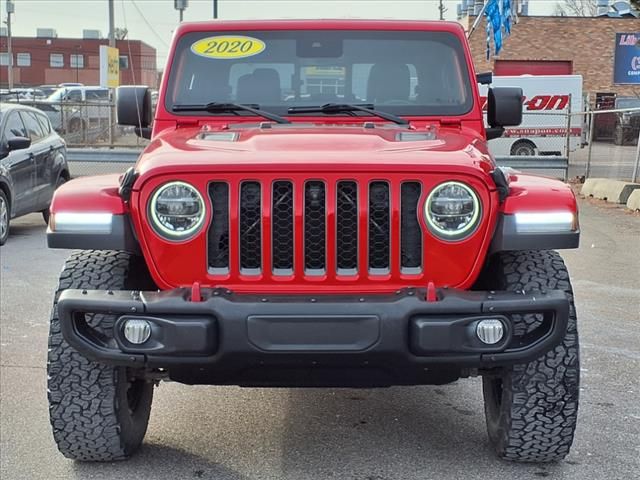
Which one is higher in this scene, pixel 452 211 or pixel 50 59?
pixel 452 211

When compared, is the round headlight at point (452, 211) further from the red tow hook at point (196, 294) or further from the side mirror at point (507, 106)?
the side mirror at point (507, 106)

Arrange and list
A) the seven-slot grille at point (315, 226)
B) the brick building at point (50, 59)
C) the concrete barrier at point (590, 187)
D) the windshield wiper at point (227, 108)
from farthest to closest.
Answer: the brick building at point (50, 59), the concrete barrier at point (590, 187), the windshield wiper at point (227, 108), the seven-slot grille at point (315, 226)

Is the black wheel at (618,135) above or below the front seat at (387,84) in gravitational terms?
below

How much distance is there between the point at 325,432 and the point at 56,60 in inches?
3108

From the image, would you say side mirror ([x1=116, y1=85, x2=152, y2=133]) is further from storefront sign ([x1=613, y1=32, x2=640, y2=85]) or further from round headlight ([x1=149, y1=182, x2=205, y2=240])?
storefront sign ([x1=613, y1=32, x2=640, y2=85])

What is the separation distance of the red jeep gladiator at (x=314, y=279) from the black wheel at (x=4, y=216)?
716 cm

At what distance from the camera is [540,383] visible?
3721mm

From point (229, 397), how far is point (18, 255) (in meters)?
5.74

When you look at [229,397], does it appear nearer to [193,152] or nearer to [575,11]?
[193,152]

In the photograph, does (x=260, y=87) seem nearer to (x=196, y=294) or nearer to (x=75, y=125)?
(x=196, y=294)

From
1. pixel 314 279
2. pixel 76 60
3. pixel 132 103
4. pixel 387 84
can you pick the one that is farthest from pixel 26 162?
pixel 76 60

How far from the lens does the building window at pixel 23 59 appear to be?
78250 millimetres

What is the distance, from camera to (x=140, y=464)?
4.02m

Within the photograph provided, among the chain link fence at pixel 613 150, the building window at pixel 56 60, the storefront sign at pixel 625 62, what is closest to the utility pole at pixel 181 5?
the storefront sign at pixel 625 62
